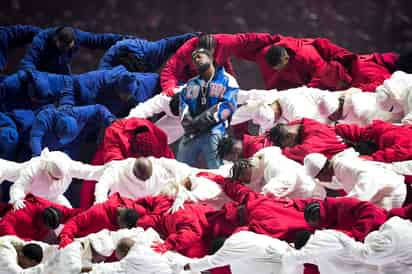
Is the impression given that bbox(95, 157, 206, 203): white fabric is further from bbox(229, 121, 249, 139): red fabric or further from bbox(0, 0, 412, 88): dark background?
bbox(0, 0, 412, 88): dark background

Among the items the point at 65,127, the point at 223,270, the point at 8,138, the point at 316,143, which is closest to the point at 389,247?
the point at 223,270

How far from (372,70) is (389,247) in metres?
1.85

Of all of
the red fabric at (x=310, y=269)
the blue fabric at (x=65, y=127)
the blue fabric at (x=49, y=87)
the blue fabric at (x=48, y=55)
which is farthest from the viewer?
the blue fabric at (x=48, y=55)

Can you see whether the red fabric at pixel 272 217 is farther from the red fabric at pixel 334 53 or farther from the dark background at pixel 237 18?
the dark background at pixel 237 18

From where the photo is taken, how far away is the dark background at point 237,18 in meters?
6.62

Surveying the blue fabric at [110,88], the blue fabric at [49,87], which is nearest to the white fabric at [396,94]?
the blue fabric at [110,88]

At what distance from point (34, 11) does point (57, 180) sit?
176 centimetres

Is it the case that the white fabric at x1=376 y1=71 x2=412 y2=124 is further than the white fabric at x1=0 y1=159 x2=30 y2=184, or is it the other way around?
the white fabric at x1=0 y1=159 x2=30 y2=184

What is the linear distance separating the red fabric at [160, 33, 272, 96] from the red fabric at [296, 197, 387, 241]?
1618mm

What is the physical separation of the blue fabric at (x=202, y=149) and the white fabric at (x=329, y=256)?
1.34 meters

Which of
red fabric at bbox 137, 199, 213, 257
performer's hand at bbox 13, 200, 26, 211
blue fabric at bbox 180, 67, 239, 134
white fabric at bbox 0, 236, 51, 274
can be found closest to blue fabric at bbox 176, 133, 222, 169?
blue fabric at bbox 180, 67, 239, 134

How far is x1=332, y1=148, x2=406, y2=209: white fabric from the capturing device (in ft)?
15.2

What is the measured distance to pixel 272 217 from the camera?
4.66 m

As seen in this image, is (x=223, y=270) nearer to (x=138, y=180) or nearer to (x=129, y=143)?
(x=138, y=180)
